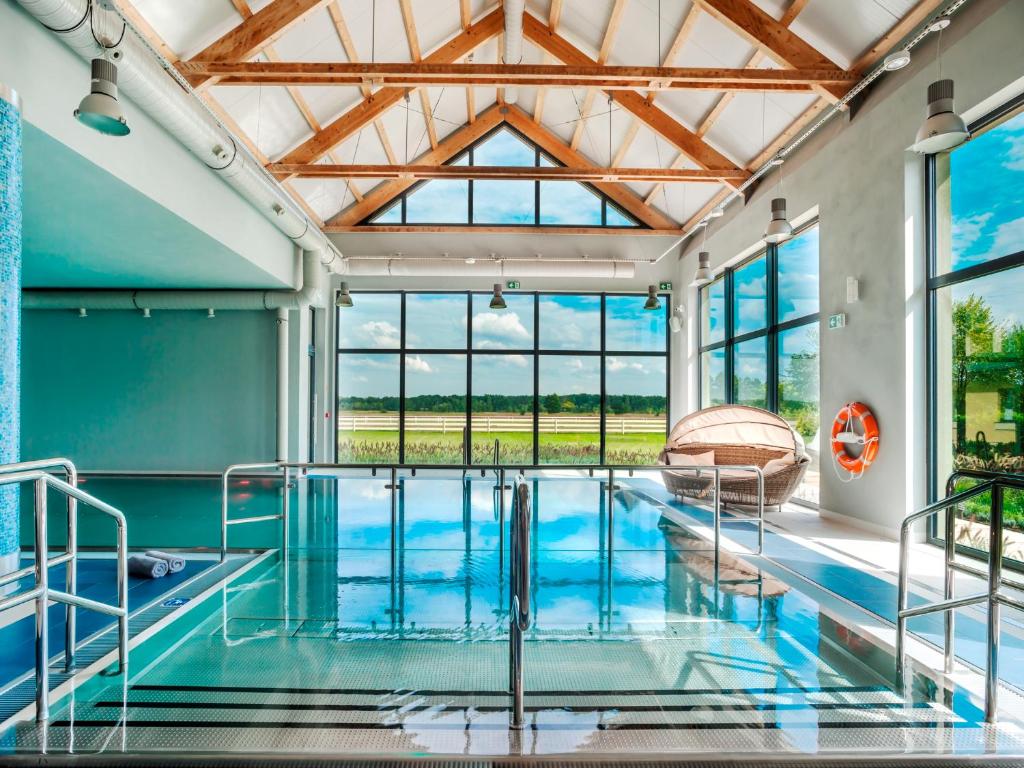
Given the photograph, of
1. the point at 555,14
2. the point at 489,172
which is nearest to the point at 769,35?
the point at 555,14

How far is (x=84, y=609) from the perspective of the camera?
3.65 meters

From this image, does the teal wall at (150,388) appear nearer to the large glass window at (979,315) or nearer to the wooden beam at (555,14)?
the wooden beam at (555,14)

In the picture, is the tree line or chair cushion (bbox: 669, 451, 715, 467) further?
the tree line

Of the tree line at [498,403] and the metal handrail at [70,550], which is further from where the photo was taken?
the tree line at [498,403]

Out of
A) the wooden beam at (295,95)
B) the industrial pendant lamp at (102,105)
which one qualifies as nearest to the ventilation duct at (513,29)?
the wooden beam at (295,95)

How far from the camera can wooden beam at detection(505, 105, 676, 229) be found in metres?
10.7

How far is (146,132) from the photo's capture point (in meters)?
4.93

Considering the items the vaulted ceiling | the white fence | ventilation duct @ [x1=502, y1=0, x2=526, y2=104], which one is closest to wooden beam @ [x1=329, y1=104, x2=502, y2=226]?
the vaulted ceiling

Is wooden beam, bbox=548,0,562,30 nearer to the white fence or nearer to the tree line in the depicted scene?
the tree line

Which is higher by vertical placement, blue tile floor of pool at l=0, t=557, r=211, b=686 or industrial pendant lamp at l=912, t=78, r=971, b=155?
industrial pendant lamp at l=912, t=78, r=971, b=155

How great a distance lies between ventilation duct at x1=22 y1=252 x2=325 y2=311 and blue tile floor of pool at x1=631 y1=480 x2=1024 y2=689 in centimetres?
655

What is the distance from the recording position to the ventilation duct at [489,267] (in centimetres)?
1041

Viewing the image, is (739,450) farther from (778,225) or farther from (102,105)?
(102,105)

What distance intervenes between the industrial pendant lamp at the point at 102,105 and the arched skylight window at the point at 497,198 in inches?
308
